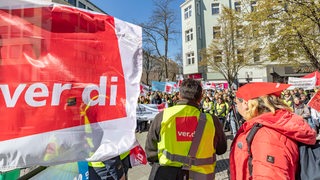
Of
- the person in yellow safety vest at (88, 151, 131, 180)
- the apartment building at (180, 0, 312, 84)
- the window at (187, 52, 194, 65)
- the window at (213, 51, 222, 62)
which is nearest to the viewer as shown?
the person in yellow safety vest at (88, 151, 131, 180)

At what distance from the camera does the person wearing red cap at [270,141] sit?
162 centimetres

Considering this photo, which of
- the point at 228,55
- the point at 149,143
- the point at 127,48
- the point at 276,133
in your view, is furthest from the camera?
the point at 228,55

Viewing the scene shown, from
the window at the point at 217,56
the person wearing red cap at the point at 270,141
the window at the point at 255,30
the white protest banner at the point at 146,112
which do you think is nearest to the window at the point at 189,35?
the window at the point at 217,56

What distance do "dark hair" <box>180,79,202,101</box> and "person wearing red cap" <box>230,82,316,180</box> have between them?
2.70 ft

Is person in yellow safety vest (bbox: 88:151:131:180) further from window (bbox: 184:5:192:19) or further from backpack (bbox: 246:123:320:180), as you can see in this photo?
window (bbox: 184:5:192:19)

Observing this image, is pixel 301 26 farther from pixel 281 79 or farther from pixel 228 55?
pixel 281 79

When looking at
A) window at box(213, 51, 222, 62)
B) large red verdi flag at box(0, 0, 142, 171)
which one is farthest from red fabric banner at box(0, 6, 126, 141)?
window at box(213, 51, 222, 62)

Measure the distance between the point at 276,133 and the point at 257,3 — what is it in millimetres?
14068

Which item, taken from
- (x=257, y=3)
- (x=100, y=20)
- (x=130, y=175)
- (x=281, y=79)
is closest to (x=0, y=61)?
(x=100, y=20)

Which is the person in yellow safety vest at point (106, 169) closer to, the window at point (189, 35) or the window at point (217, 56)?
the window at point (217, 56)

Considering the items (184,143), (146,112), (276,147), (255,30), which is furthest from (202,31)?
(276,147)

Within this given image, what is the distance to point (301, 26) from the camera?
1275 centimetres

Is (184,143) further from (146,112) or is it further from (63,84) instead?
(146,112)

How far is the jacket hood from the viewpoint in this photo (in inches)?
65.9
